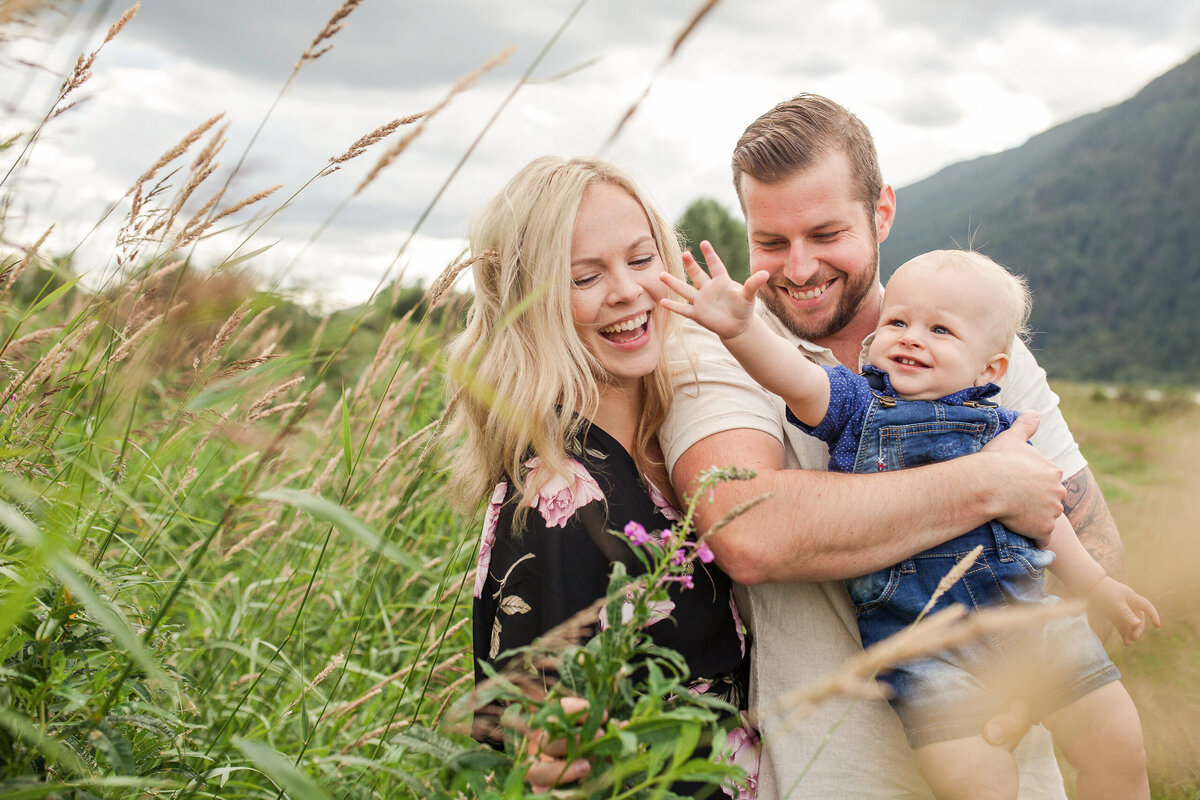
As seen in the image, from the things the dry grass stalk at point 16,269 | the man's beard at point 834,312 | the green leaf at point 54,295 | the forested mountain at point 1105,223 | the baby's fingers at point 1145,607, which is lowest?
the forested mountain at point 1105,223

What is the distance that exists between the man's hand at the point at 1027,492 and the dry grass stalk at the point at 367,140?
56.6 inches

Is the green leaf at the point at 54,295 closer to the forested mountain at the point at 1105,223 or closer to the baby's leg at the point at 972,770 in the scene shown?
the baby's leg at the point at 972,770

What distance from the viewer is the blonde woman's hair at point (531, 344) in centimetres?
185

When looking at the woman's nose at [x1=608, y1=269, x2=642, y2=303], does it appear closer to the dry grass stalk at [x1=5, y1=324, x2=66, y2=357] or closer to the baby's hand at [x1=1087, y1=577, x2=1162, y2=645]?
the dry grass stalk at [x1=5, y1=324, x2=66, y2=357]

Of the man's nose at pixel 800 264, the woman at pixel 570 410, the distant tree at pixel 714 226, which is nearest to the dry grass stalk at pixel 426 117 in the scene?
the woman at pixel 570 410

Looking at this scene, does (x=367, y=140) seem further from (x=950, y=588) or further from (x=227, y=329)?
(x=950, y=588)

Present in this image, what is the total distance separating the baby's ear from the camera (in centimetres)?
201

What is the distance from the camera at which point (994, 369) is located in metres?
2.04

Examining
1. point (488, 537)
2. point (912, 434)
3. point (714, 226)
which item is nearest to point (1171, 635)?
point (912, 434)

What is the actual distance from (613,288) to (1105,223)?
118 m

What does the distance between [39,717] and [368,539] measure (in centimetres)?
63

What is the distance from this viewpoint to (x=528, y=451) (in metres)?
1.88

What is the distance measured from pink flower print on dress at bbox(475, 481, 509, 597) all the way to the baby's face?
1024 millimetres

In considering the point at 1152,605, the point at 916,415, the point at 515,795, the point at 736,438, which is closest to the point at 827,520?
the point at 736,438
